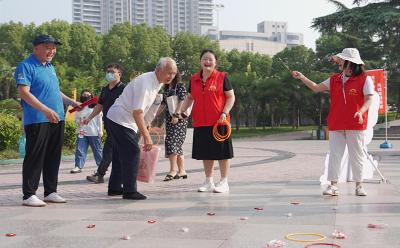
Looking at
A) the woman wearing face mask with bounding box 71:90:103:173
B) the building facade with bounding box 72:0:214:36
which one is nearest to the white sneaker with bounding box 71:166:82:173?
the woman wearing face mask with bounding box 71:90:103:173

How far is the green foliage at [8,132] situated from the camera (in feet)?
43.9

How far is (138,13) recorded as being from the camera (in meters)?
120

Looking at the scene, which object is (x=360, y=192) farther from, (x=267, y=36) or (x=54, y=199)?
(x=267, y=36)

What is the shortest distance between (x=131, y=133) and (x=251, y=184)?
2.23m

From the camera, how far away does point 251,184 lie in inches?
299

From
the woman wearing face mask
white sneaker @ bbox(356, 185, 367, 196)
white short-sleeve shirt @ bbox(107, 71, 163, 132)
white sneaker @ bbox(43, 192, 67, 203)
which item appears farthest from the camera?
the woman wearing face mask

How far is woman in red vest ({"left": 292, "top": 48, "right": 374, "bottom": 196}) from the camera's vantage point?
608 centimetres

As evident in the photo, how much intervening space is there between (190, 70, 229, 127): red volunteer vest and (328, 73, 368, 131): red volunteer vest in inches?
54.2

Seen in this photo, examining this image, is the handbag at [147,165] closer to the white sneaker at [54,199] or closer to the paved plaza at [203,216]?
the paved plaza at [203,216]

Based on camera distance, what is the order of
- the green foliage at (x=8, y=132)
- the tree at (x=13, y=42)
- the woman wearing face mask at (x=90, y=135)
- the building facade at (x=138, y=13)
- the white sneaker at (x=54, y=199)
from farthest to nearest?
the building facade at (x=138, y=13) → the tree at (x=13, y=42) → the green foliage at (x=8, y=132) → the woman wearing face mask at (x=90, y=135) → the white sneaker at (x=54, y=199)

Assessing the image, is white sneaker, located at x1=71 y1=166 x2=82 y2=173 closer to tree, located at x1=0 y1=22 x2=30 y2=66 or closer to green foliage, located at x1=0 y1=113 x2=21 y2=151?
green foliage, located at x1=0 y1=113 x2=21 y2=151

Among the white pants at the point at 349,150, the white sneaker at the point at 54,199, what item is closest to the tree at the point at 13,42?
the white sneaker at the point at 54,199

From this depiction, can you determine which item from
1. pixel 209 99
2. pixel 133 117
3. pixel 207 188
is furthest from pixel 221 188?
pixel 133 117

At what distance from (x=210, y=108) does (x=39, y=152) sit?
208cm
